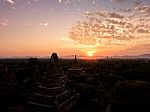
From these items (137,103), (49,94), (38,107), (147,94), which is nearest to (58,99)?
(49,94)

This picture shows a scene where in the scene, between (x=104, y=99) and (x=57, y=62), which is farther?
(x=104, y=99)

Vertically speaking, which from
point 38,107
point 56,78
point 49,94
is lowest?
point 38,107

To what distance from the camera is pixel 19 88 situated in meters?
28.9

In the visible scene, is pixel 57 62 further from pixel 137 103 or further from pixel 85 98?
pixel 137 103

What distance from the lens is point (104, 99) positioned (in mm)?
26938

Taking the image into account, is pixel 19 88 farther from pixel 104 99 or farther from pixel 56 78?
pixel 104 99

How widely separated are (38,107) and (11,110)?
572 cm

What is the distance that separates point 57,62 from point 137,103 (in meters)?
12.9

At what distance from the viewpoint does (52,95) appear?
19141 millimetres

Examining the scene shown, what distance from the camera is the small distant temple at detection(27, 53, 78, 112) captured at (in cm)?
1866

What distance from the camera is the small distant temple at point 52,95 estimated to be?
18.7m

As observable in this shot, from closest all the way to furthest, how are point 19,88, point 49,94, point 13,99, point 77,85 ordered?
point 49,94
point 13,99
point 19,88
point 77,85

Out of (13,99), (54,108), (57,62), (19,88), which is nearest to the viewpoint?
(54,108)

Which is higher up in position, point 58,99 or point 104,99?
point 58,99
